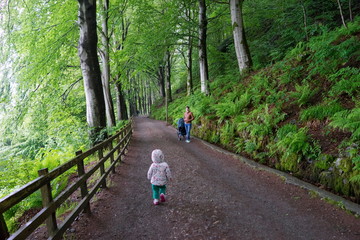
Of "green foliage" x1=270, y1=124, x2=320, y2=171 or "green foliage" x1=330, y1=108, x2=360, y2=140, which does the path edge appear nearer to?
"green foliage" x1=270, y1=124, x2=320, y2=171

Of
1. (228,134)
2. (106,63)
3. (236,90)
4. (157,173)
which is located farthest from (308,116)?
(106,63)

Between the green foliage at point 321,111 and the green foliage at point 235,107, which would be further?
the green foliage at point 235,107

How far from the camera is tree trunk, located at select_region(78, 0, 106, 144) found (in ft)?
28.0

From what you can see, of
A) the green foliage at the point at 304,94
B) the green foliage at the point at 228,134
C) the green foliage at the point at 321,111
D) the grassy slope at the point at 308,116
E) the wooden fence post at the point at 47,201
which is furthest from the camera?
the green foliage at the point at 228,134

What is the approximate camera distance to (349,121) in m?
4.89

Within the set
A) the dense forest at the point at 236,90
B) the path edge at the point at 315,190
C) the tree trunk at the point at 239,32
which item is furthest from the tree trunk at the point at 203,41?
the path edge at the point at 315,190

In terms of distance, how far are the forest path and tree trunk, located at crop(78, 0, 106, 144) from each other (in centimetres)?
334

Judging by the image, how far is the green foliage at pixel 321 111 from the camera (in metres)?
5.71

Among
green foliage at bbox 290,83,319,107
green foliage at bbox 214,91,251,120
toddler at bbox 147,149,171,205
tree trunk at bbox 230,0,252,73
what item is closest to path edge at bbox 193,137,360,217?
green foliage at bbox 290,83,319,107

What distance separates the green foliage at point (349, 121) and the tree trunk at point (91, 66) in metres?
7.96

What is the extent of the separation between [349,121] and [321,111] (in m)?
1.15

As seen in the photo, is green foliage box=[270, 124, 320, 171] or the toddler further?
green foliage box=[270, 124, 320, 171]

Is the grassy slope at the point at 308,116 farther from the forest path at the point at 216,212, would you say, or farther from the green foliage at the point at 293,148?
the forest path at the point at 216,212

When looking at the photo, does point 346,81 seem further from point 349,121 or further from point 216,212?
point 216,212
